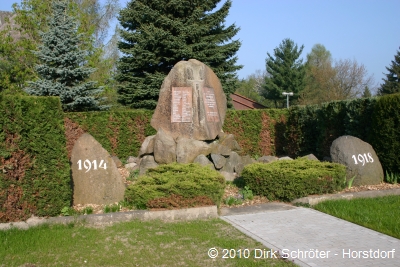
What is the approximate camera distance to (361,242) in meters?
5.15

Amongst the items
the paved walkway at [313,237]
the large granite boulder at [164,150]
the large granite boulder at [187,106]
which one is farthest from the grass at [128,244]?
the large granite boulder at [187,106]

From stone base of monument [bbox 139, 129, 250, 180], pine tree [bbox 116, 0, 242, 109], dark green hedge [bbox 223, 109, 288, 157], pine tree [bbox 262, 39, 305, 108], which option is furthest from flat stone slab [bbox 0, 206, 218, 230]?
pine tree [bbox 262, 39, 305, 108]

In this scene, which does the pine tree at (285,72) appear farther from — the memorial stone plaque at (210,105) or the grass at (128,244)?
the grass at (128,244)

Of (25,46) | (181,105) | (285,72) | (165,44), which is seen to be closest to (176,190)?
(181,105)

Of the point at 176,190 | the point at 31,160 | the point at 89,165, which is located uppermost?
the point at 31,160

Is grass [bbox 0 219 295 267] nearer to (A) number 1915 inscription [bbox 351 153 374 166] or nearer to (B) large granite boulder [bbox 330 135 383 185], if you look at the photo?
(B) large granite boulder [bbox 330 135 383 185]

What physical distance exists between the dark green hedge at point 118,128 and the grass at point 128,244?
832 cm

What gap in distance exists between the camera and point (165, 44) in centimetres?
1881

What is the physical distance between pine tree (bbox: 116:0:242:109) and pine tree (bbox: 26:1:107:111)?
3.76 m

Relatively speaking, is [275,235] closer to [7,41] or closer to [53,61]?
[53,61]

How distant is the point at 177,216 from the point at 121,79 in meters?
15.4

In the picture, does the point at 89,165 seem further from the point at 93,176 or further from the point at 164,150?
the point at 164,150

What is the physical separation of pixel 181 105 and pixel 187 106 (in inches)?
6.7

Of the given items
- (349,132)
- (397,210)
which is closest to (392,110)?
(349,132)
